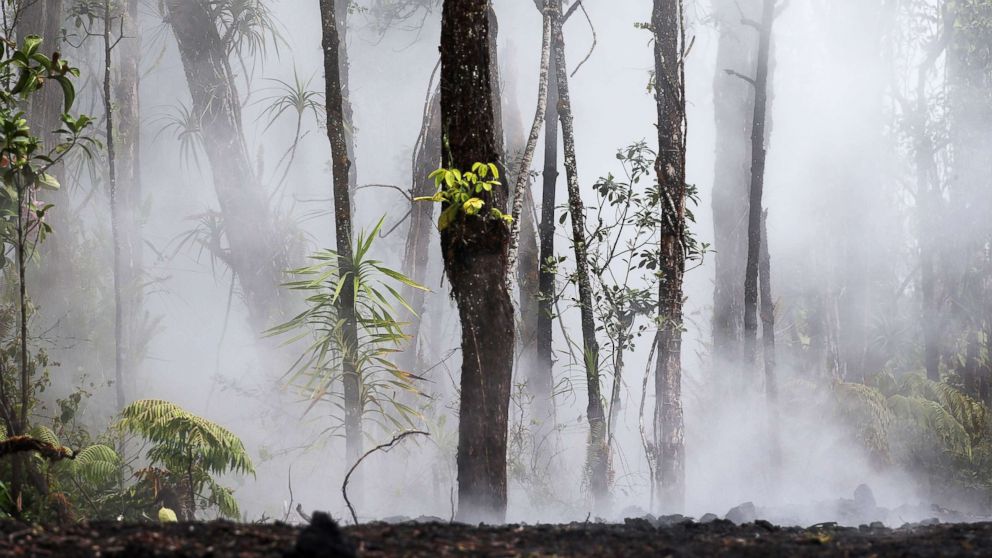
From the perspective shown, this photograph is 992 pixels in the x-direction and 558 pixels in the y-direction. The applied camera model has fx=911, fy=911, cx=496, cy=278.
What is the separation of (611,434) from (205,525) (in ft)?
17.9

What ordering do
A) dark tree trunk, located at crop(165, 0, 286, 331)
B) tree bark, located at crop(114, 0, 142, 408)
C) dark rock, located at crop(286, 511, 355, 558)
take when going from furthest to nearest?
tree bark, located at crop(114, 0, 142, 408)
dark tree trunk, located at crop(165, 0, 286, 331)
dark rock, located at crop(286, 511, 355, 558)

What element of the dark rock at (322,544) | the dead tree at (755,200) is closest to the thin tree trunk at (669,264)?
the dead tree at (755,200)

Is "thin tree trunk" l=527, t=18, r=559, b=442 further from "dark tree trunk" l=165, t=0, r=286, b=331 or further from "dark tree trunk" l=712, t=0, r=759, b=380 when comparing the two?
"dark tree trunk" l=712, t=0, r=759, b=380

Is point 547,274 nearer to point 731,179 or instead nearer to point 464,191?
point 464,191

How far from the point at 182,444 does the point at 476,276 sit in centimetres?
284

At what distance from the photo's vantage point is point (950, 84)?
1777cm

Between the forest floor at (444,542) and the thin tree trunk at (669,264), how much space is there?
13.5 ft

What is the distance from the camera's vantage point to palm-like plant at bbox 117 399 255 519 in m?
6.33

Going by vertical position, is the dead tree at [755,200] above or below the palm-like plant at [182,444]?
above

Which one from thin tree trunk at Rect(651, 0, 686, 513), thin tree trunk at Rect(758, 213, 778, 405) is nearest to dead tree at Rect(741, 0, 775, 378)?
thin tree trunk at Rect(758, 213, 778, 405)

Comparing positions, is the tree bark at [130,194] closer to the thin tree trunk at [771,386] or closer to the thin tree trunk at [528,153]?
the thin tree trunk at [528,153]

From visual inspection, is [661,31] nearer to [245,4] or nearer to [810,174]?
[245,4]

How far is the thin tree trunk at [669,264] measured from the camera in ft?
25.2

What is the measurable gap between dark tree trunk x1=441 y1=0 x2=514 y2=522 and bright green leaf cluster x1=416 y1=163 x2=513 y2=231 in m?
0.09
